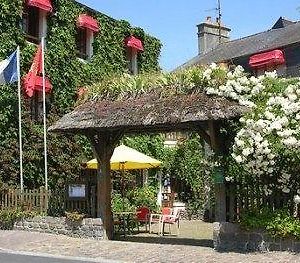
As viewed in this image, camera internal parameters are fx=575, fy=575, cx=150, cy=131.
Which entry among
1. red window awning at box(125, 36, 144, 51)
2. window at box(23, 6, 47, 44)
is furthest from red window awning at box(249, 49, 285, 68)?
window at box(23, 6, 47, 44)

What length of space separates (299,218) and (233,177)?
1.64 m

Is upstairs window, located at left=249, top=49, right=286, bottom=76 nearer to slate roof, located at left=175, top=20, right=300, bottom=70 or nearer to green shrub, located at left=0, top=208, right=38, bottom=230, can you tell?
slate roof, located at left=175, top=20, right=300, bottom=70

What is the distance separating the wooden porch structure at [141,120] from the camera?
12.8 meters

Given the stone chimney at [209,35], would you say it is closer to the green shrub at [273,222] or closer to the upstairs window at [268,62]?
the upstairs window at [268,62]

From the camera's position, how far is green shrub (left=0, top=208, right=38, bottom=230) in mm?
16505

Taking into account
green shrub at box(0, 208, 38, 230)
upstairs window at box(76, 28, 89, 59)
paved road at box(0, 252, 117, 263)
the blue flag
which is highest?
upstairs window at box(76, 28, 89, 59)

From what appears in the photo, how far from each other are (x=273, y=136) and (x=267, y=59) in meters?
13.1

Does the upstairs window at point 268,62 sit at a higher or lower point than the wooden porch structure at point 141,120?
higher

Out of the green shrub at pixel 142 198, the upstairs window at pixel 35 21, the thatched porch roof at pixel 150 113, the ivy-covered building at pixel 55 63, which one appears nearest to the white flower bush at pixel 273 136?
the thatched porch roof at pixel 150 113

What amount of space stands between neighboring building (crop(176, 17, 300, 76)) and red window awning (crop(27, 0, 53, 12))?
5.68 m

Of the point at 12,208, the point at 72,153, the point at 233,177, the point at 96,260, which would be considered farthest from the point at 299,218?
the point at 72,153

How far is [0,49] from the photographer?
62.8 feet

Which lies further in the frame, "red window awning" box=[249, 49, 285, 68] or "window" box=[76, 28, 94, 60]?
"red window awning" box=[249, 49, 285, 68]

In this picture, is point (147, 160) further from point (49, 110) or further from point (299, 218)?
point (299, 218)
